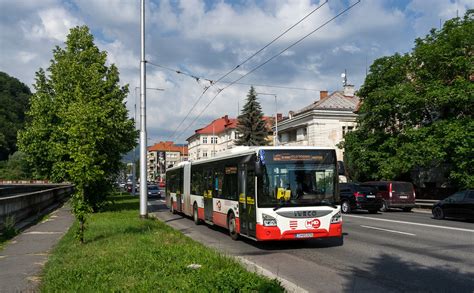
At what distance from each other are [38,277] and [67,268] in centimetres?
47

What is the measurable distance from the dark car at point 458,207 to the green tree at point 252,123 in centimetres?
3735

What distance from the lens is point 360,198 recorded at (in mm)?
26547

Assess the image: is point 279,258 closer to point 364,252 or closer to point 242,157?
point 364,252

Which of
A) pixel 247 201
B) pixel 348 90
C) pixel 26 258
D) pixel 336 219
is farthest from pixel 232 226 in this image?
pixel 348 90

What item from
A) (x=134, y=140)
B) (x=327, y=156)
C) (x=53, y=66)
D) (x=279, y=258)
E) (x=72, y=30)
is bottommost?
(x=279, y=258)

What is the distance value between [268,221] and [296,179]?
4.26ft

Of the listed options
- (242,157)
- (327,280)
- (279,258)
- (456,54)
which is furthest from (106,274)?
(456,54)

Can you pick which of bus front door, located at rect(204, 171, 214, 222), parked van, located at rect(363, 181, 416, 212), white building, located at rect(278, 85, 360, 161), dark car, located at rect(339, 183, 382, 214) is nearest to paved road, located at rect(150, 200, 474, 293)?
bus front door, located at rect(204, 171, 214, 222)

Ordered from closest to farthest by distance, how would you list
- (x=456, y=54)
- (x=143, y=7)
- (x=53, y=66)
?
(x=143, y=7), (x=53, y=66), (x=456, y=54)

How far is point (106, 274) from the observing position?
766cm

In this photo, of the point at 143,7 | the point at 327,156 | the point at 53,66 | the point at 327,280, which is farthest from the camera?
the point at 53,66

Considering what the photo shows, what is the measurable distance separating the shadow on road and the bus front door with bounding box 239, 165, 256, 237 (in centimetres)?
343

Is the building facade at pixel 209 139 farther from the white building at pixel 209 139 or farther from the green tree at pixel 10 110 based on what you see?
the green tree at pixel 10 110

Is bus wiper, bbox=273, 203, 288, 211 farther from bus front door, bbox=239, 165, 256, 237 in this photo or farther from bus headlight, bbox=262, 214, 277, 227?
bus front door, bbox=239, 165, 256, 237
